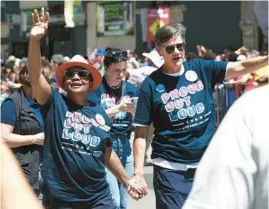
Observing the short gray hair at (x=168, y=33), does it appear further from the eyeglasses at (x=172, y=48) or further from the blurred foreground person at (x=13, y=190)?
the blurred foreground person at (x=13, y=190)

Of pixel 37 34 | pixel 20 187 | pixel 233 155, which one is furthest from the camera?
pixel 37 34

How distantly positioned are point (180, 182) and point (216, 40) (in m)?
23.3

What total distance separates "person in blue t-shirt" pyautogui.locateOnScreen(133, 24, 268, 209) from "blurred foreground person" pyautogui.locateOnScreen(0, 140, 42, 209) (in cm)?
302

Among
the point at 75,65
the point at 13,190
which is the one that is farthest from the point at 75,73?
the point at 13,190

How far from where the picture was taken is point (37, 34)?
399cm

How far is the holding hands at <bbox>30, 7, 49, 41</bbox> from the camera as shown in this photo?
157 inches

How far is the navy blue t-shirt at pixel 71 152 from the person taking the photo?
4047 millimetres

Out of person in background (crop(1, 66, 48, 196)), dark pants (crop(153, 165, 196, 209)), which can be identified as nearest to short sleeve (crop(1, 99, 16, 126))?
person in background (crop(1, 66, 48, 196))

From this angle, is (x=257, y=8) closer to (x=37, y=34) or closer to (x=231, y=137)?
(x=37, y=34)

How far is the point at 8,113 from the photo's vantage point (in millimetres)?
4848

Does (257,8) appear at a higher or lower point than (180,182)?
higher

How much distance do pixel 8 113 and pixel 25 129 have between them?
19cm

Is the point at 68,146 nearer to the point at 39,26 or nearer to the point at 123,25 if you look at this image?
the point at 39,26

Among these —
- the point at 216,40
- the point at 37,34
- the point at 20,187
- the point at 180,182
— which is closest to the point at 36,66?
the point at 37,34
